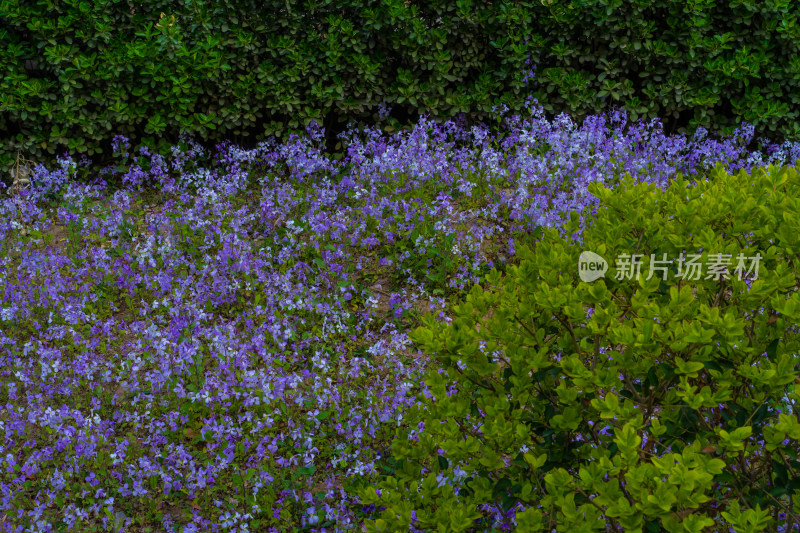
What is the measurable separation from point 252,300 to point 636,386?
3.66 metres

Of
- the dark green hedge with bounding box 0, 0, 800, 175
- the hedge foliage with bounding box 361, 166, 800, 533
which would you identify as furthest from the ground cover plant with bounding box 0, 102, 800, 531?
the hedge foliage with bounding box 361, 166, 800, 533

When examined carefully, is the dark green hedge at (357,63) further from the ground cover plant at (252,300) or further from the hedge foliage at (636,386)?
the hedge foliage at (636,386)

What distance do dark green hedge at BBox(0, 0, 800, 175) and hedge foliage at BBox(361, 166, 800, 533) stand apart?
4818 mm

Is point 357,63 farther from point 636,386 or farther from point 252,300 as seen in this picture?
point 636,386

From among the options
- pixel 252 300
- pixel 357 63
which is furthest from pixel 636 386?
pixel 357 63

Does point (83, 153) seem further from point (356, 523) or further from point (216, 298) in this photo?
point (356, 523)

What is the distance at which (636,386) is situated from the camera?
284cm

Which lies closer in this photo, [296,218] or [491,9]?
[296,218]

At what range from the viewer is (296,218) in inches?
263

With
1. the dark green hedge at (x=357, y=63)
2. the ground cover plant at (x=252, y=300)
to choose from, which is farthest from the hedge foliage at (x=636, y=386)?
the dark green hedge at (x=357, y=63)

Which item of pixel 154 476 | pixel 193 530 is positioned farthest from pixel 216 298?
pixel 193 530

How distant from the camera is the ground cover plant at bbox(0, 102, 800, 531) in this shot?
4180mm

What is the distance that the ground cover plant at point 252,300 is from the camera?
4.18m

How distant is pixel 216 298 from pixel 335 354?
3.79 ft
